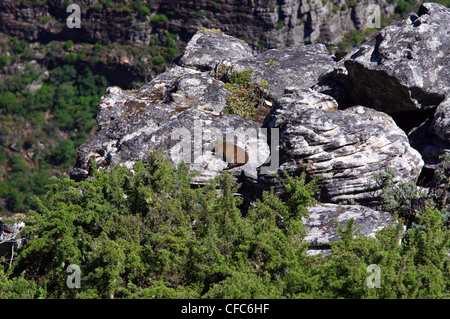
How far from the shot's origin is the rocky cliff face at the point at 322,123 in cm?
812

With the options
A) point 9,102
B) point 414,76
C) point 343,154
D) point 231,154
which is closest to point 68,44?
point 9,102

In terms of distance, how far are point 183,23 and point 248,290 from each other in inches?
3073

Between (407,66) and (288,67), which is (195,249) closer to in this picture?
(407,66)

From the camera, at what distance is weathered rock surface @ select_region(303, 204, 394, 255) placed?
24.2 ft

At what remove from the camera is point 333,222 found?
761 centimetres

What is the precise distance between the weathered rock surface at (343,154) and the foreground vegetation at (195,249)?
384 millimetres

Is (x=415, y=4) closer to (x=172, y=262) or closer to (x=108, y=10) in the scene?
(x=108, y=10)

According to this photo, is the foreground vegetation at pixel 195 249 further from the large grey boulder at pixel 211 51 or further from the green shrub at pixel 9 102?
the green shrub at pixel 9 102

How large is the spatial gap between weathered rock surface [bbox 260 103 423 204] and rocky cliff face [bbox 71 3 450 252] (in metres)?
0.02

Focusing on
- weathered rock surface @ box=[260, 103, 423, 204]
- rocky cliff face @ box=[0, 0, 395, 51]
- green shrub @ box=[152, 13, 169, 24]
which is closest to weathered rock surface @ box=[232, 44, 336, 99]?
weathered rock surface @ box=[260, 103, 423, 204]

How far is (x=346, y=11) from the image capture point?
7888cm

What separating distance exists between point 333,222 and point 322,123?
170 cm

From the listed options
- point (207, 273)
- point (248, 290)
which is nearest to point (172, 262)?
point (207, 273)
